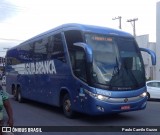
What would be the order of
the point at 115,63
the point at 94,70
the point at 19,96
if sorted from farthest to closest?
the point at 19,96 → the point at 115,63 → the point at 94,70

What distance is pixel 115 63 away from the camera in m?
11.2

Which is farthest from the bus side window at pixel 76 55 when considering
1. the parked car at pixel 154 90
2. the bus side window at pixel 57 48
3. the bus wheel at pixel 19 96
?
the parked car at pixel 154 90

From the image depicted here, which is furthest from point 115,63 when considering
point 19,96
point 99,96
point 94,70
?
point 19,96

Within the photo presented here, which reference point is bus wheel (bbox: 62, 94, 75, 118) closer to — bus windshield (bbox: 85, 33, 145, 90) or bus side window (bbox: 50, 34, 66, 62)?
bus side window (bbox: 50, 34, 66, 62)

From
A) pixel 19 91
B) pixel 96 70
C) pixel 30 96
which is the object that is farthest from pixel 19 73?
pixel 96 70

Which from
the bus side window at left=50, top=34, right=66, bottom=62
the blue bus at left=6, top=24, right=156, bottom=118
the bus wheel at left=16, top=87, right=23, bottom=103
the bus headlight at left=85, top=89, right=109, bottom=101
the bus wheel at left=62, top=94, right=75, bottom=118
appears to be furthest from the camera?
the bus wheel at left=16, top=87, right=23, bottom=103

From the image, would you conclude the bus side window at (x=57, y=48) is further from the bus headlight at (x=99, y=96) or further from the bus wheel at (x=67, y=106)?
the bus headlight at (x=99, y=96)

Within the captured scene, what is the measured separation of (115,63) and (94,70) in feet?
2.97

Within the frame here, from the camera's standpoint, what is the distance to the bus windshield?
10.9m

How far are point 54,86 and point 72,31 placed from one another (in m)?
2.65

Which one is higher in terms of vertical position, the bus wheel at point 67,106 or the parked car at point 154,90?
the bus wheel at point 67,106

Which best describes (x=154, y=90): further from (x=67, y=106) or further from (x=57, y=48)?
(x=67, y=106)

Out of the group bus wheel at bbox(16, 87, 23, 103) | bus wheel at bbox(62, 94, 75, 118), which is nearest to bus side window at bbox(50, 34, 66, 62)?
bus wheel at bbox(62, 94, 75, 118)

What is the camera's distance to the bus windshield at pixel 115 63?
10852 mm
